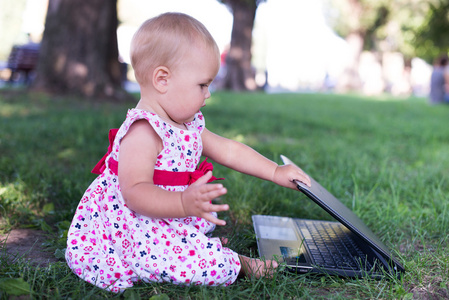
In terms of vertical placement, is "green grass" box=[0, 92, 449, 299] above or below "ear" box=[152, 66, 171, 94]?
below

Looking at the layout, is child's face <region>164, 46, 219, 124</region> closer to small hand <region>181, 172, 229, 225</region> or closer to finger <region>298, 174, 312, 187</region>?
small hand <region>181, 172, 229, 225</region>

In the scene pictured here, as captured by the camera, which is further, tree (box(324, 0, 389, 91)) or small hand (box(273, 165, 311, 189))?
tree (box(324, 0, 389, 91))

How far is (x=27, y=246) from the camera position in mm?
1853

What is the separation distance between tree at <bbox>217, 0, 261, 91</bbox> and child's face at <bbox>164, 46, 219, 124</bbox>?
48.0ft

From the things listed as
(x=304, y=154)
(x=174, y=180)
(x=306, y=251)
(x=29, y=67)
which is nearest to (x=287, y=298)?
(x=306, y=251)

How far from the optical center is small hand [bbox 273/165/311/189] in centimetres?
176

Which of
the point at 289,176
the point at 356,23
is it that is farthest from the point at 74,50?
the point at 356,23

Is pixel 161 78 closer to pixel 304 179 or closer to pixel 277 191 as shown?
pixel 304 179

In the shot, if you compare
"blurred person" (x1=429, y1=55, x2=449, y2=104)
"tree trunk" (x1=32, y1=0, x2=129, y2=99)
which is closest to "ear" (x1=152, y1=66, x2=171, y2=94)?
"tree trunk" (x1=32, y1=0, x2=129, y2=99)

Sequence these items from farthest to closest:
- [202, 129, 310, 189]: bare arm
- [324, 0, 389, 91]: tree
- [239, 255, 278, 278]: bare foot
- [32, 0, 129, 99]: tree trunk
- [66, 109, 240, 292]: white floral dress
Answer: [324, 0, 389, 91]: tree
[32, 0, 129, 99]: tree trunk
[202, 129, 310, 189]: bare arm
[239, 255, 278, 278]: bare foot
[66, 109, 240, 292]: white floral dress

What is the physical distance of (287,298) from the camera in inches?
57.6

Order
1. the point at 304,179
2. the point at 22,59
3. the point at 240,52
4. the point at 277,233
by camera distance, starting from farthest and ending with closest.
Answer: the point at 240,52 < the point at 22,59 < the point at 277,233 < the point at 304,179

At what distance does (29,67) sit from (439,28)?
11.3 m

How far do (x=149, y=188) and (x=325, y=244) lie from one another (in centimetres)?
94
